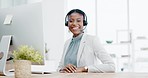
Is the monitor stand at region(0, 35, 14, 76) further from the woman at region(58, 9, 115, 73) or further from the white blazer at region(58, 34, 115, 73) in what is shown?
the white blazer at region(58, 34, 115, 73)


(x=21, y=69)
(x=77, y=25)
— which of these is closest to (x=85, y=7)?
(x=77, y=25)

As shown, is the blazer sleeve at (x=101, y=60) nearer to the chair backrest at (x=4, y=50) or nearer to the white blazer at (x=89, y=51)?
the white blazer at (x=89, y=51)

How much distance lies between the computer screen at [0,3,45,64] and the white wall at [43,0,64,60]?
12.1 feet

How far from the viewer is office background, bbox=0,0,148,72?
541cm

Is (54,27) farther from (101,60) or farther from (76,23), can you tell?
(101,60)

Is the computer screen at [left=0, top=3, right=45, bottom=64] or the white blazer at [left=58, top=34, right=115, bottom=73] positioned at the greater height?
the computer screen at [left=0, top=3, right=45, bottom=64]

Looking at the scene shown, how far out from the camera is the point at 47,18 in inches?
218

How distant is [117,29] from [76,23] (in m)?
3.34

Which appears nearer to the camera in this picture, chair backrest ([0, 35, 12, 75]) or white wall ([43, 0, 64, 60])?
chair backrest ([0, 35, 12, 75])

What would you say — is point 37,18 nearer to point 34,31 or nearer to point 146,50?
point 34,31

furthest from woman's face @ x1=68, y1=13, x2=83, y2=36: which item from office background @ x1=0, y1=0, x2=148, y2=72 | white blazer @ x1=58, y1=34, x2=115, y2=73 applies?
office background @ x1=0, y1=0, x2=148, y2=72

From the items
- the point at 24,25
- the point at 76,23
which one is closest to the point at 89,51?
the point at 76,23

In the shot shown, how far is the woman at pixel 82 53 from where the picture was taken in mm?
2094

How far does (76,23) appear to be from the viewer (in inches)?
98.3
